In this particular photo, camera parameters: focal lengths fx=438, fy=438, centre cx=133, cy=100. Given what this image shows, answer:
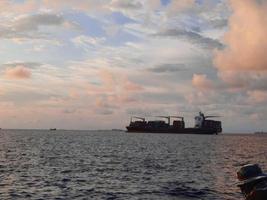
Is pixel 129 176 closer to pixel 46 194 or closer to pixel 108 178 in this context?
pixel 108 178

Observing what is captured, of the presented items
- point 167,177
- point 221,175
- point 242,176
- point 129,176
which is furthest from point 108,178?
point 242,176

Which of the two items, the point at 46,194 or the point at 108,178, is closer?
the point at 46,194

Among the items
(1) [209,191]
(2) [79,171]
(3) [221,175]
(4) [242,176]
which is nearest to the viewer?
(4) [242,176]

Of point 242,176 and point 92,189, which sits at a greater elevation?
point 242,176

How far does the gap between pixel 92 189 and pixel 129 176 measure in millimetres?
9789

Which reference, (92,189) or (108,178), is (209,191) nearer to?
(92,189)

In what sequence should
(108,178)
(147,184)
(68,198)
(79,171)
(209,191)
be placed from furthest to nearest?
1. (79,171)
2. (108,178)
3. (147,184)
4. (209,191)
5. (68,198)

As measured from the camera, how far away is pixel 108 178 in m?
42.6

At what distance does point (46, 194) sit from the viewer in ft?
105

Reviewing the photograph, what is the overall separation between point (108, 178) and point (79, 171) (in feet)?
24.4

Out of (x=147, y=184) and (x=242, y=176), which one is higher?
(x=242, y=176)

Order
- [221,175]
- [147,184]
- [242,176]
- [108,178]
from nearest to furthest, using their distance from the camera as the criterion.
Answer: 1. [242,176]
2. [147,184]
3. [108,178]
4. [221,175]

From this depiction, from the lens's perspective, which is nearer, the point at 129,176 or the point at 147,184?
the point at 147,184

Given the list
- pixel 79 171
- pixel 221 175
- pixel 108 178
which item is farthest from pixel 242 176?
pixel 79 171
